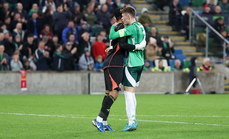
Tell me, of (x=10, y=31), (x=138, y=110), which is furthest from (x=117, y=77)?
(x=10, y=31)

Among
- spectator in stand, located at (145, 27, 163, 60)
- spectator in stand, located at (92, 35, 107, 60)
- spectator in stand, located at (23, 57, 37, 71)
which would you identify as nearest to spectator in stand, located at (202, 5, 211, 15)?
spectator in stand, located at (145, 27, 163, 60)

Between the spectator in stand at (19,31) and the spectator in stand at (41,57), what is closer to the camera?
the spectator in stand at (41,57)

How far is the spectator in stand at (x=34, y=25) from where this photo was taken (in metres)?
24.6

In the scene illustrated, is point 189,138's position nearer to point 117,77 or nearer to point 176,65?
point 117,77

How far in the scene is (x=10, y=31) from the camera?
24312 mm

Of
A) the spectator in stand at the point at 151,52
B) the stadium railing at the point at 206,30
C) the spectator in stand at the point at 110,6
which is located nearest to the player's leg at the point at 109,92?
the spectator in stand at the point at 151,52

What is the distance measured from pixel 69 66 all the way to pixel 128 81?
13968 millimetres

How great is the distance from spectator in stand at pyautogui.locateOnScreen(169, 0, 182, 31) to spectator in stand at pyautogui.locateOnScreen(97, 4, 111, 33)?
4608 mm

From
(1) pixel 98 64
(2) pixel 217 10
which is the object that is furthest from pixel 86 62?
(2) pixel 217 10

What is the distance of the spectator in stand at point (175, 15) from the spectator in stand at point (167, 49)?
286cm

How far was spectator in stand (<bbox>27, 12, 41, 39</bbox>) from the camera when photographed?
24.6 m

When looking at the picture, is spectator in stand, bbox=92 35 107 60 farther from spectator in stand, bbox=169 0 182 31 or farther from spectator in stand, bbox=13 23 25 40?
spectator in stand, bbox=169 0 182 31

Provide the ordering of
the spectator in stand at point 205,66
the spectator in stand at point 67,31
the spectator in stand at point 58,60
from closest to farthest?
the spectator in stand at point 58,60 < the spectator in stand at point 67,31 < the spectator in stand at point 205,66

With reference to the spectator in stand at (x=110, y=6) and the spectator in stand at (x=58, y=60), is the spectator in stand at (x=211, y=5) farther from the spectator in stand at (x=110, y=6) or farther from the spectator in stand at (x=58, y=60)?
the spectator in stand at (x=58, y=60)
